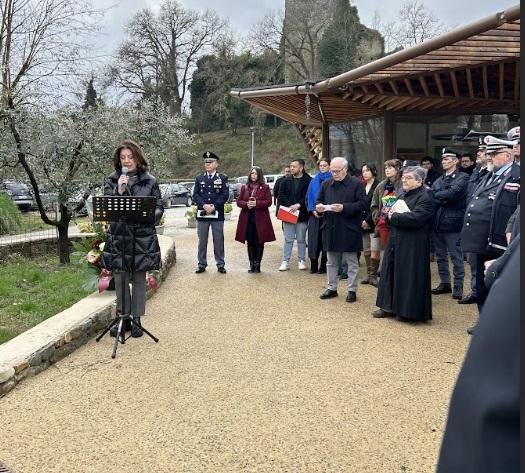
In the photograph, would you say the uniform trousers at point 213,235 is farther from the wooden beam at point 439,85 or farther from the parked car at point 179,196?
the parked car at point 179,196

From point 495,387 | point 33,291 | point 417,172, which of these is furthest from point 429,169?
point 495,387

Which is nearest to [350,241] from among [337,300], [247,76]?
[337,300]

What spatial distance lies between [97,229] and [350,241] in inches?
121

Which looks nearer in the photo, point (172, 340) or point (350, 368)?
point (350, 368)

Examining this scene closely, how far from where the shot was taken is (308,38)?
1598 inches

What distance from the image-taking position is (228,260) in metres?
10.6

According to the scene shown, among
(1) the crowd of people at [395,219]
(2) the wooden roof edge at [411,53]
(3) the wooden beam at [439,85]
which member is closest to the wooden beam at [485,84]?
(3) the wooden beam at [439,85]

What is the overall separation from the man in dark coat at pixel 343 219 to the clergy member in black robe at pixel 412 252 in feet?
2.97

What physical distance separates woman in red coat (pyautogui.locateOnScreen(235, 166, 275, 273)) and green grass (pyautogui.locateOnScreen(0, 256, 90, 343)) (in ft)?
8.72

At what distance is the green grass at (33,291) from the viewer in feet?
23.3

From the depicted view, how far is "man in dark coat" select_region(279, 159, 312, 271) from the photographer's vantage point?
929cm

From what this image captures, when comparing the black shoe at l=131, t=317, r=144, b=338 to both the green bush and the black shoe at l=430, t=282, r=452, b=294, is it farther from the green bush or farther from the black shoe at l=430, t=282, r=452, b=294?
the green bush

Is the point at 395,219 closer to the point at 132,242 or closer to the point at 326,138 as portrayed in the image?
the point at 132,242

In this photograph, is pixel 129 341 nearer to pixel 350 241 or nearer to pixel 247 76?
pixel 350 241
